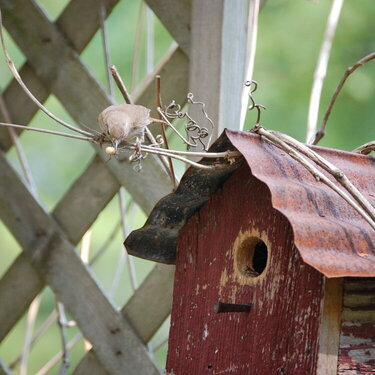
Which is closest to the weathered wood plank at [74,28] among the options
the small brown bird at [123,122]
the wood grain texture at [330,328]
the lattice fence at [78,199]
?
the lattice fence at [78,199]

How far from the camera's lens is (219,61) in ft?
5.57

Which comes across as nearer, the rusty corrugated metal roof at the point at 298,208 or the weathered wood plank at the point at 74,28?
the rusty corrugated metal roof at the point at 298,208

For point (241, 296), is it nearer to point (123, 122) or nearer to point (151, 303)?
point (123, 122)

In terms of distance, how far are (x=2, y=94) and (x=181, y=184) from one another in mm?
1006

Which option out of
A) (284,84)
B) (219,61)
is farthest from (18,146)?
(284,84)

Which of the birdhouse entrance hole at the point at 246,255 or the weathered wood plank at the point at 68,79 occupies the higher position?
the weathered wood plank at the point at 68,79

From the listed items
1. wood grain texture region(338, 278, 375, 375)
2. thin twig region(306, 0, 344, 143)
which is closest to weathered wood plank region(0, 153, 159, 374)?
thin twig region(306, 0, 344, 143)

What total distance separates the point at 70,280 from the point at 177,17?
67 cm

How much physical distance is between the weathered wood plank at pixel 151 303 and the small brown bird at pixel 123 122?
27.7 inches

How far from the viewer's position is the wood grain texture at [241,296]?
4.08 ft

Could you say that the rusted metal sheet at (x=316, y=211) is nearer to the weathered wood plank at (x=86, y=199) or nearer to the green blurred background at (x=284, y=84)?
the weathered wood plank at (x=86, y=199)

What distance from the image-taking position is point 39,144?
4.34 m

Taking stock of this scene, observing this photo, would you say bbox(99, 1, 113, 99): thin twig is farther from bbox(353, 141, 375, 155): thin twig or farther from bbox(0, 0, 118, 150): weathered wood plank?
bbox(353, 141, 375, 155): thin twig

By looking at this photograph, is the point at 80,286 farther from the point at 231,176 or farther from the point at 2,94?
the point at 231,176
